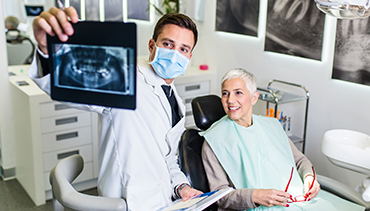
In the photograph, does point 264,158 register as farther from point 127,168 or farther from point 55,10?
point 55,10

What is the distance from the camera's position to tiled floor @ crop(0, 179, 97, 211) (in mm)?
2867

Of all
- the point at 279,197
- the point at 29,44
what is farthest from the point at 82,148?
the point at 279,197

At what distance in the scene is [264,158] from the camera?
2.00 metres

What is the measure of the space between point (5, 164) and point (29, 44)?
106cm

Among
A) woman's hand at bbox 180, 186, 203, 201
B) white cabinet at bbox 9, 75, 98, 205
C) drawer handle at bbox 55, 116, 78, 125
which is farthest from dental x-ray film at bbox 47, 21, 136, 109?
drawer handle at bbox 55, 116, 78, 125

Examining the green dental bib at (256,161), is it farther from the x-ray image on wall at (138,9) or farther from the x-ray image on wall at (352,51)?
the x-ray image on wall at (138,9)

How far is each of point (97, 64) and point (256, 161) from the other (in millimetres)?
1352

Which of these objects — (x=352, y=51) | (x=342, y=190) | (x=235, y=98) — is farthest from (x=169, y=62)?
(x=352, y=51)

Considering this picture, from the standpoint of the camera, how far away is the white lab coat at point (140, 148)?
128 cm

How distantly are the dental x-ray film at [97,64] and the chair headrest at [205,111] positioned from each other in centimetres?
133

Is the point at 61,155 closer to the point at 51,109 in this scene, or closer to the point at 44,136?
the point at 44,136

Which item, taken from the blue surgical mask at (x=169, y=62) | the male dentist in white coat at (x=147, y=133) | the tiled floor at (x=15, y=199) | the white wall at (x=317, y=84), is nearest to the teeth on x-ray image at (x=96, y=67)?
the male dentist in white coat at (x=147, y=133)

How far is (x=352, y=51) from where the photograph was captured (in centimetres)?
256

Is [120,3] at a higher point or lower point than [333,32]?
higher
